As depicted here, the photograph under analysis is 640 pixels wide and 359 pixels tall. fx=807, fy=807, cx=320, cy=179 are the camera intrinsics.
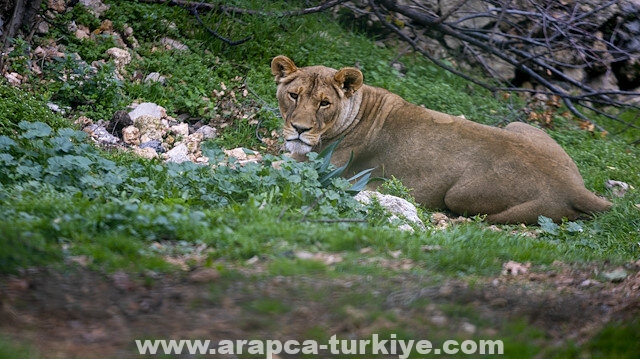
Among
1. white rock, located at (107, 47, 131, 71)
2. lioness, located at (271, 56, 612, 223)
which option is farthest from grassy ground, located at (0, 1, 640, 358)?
white rock, located at (107, 47, 131, 71)

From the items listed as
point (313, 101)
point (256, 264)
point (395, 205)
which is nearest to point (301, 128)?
point (313, 101)

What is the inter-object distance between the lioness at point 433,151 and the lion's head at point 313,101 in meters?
Answer: 0.01

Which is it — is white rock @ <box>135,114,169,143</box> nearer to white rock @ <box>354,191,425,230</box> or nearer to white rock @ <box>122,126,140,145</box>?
white rock @ <box>122,126,140,145</box>

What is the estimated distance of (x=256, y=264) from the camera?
478 centimetres

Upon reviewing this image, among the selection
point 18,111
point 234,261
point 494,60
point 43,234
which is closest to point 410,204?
point 234,261

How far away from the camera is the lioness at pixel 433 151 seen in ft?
26.6

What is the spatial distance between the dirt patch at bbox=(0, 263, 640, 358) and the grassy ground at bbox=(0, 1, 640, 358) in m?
0.01

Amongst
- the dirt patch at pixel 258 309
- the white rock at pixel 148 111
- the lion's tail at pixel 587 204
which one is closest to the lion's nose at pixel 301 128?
the white rock at pixel 148 111

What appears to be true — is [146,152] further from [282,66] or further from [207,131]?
[282,66]

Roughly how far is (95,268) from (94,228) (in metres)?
0.59

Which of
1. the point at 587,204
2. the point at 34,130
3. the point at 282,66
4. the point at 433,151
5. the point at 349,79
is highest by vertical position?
the point at 282,66

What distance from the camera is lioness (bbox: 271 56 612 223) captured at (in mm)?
8094

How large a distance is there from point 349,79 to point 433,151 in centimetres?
117

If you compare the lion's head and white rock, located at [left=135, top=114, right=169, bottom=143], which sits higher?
the lion's head
